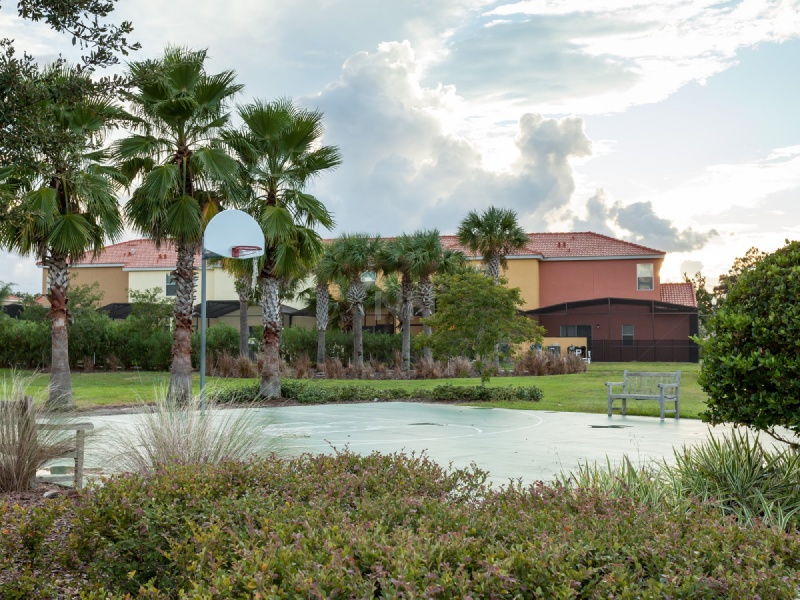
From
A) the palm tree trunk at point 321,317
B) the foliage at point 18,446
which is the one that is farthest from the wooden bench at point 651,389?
the palm tree trunk at point 321,317

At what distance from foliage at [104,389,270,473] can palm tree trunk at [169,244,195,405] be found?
12599mm

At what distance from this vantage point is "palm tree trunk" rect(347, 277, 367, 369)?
36.4 meters

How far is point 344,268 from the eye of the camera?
37688mm

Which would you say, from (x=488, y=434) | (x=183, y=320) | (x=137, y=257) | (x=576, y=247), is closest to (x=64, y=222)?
(x=183, y=320)

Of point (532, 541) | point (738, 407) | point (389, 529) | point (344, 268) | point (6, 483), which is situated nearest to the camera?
point (532, 541)

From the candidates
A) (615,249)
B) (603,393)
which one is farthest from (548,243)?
(603,393)

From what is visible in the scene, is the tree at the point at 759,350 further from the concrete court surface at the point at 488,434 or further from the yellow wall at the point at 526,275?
the yellow wall at the point at 526,275

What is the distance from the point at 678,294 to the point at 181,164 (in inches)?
1539

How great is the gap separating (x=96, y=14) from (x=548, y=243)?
155ft

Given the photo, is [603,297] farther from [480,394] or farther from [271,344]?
[271,344]

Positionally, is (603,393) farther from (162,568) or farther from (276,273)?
(162,568)

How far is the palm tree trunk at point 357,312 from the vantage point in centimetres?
3642

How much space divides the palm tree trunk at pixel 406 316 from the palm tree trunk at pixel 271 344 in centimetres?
1402

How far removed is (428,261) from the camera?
121ft
